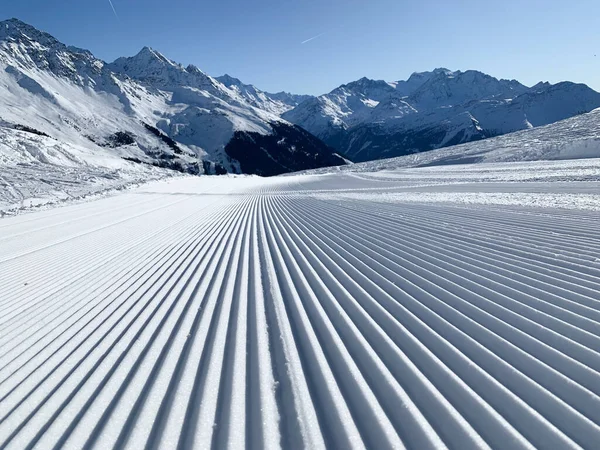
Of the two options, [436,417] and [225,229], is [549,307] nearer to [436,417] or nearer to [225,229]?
[436,417]

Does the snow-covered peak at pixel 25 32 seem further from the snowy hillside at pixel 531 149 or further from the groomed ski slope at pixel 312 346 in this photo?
the groomed ski slope at pixel 312 346

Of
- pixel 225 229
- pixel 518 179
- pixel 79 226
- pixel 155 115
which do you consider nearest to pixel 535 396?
pixel 225 229

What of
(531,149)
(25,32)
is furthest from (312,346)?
(25,32)

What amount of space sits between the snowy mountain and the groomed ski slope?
9760 cm

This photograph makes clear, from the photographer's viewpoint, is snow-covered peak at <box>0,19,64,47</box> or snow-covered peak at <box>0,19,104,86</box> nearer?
snow-covered peak at <box>0,19,104,86</box>

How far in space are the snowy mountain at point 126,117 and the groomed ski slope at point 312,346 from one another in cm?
9760

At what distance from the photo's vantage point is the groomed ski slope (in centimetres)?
246

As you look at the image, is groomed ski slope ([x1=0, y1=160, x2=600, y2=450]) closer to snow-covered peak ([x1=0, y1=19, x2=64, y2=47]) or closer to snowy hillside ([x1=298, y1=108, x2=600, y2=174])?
snowy hillside ([x1=298, y1=108, x2=600, y2=174])

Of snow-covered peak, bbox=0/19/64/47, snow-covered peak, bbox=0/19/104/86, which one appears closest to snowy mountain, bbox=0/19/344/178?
snow-covered peak, bbox=0/19/104/86

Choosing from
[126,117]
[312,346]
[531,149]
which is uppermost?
[126,117]

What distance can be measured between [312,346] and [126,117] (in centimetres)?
15257

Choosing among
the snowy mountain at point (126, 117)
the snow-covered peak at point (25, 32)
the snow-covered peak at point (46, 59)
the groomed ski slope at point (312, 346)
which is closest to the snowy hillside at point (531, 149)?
the groomed ski slope at point (312, 346)

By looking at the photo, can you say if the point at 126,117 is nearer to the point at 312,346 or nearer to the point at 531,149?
the point at 531,149

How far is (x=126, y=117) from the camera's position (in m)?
137
